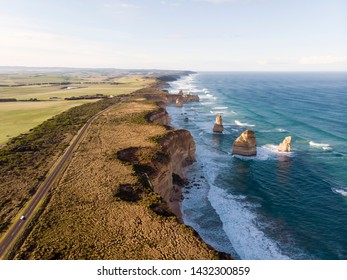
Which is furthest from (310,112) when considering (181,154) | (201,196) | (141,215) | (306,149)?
(141,215)

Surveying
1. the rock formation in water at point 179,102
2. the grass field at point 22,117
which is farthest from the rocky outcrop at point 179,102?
the grass field at point 22,117

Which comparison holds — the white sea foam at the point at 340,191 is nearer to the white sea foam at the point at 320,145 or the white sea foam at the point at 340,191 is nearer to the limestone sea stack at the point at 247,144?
the limestone sea stack at the point at 247,144

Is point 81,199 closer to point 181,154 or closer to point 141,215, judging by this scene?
point 141,215

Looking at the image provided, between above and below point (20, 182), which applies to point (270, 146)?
below

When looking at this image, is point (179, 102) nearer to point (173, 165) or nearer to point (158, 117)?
point (158, 117)

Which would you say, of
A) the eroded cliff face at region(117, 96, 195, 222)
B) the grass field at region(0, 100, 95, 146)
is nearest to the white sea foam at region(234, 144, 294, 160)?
the eroded cliff face at region(117, 96, 195, 222)

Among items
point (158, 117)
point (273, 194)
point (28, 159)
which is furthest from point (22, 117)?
point (273, 194)
